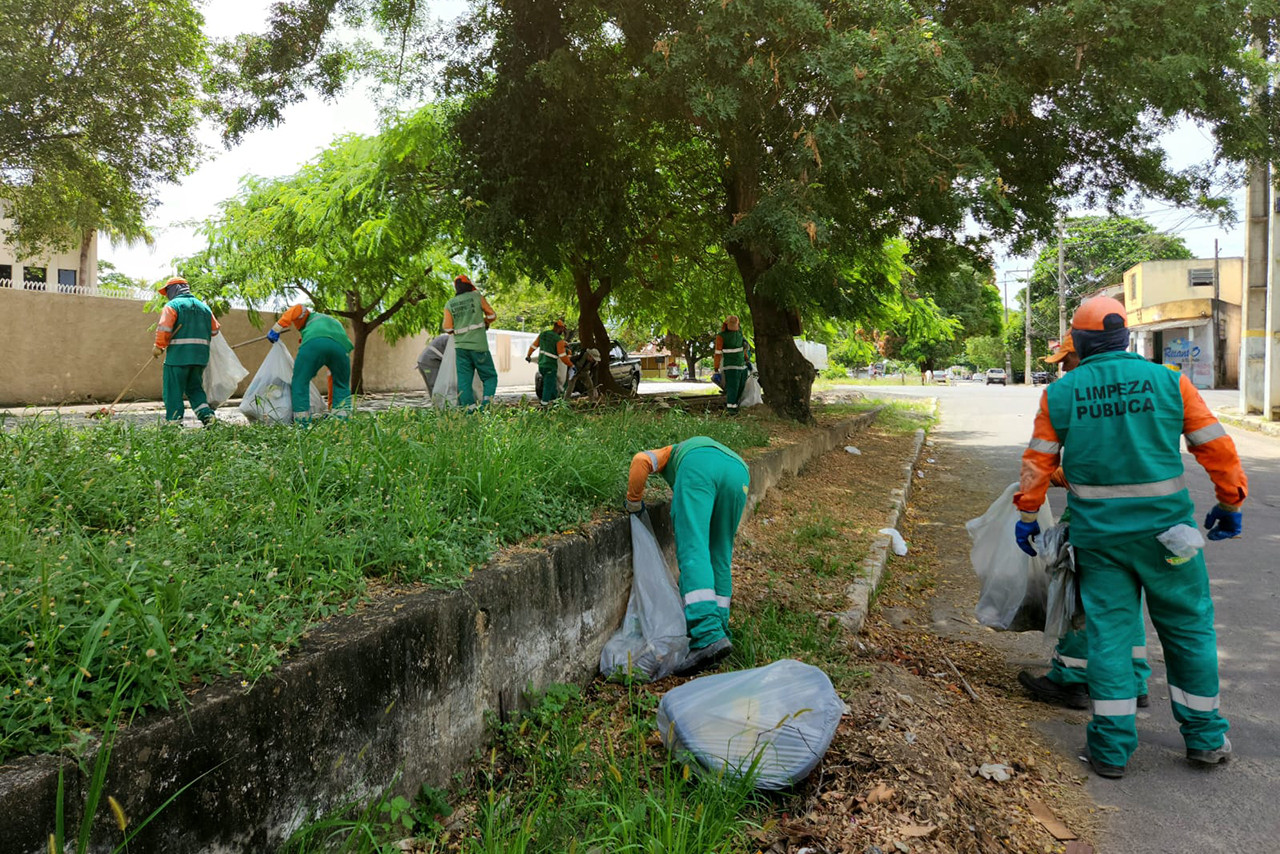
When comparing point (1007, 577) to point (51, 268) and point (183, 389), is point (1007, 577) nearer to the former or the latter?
point (183, 389)

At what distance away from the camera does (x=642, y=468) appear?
443 cm

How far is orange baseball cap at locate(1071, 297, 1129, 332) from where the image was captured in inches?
139

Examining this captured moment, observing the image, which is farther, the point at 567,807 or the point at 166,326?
the point at 166,326

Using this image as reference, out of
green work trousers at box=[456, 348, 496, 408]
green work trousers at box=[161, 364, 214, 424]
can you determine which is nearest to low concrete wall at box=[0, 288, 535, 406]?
green work trousers at box=[161, 364, 214, 424]

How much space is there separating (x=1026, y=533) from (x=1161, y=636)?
653 mm

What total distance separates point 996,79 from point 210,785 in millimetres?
7918

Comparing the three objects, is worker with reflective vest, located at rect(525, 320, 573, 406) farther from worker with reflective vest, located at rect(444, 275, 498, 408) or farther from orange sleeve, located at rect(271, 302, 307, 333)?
orange sleeve, located at rect(271, 302, 307, 333)

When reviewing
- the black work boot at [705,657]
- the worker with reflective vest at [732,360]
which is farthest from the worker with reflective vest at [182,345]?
the worker with reflective vest at [732,360]

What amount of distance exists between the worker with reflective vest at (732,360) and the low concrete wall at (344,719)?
915cm

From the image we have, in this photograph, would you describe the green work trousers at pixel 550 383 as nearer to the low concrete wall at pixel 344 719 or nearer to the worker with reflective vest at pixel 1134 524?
the low concrete wall at pixel 344 719

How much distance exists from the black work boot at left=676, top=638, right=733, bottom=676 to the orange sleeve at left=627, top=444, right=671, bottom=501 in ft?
2.97

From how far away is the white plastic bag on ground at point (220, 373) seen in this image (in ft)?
25.0

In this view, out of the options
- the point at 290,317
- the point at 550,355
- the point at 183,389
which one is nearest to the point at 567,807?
the point at 290,317

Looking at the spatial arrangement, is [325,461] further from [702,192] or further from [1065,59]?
[702,192]
